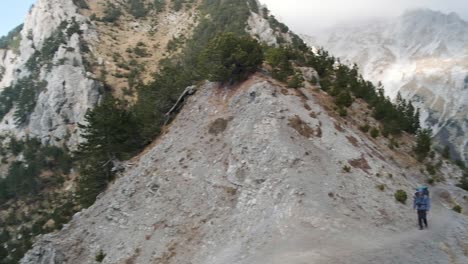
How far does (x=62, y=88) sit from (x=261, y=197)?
94683 mm

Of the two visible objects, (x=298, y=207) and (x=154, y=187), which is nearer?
(x=298, y=207)

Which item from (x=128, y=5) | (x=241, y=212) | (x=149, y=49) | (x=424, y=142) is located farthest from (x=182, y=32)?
(x=241, y=212)

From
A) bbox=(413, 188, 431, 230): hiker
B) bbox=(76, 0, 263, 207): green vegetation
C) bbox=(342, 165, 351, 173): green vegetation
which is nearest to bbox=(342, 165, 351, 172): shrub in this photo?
bbox=(342, 165, 351, 173): green vegetation

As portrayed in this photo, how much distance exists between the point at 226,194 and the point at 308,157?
6.94 meters

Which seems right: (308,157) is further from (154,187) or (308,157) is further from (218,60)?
(218,60)

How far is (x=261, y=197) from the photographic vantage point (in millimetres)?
33656

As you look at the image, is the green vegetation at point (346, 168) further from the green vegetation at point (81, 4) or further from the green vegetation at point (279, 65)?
the green vegetation at point (81, 4)

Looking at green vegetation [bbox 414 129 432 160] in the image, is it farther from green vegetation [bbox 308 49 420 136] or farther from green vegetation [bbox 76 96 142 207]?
green vegetation [bbox 76 96 142 207]

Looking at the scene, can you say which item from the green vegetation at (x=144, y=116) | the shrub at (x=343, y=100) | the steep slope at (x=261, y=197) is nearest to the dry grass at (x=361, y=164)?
the steep slope at (x=261, y=197)

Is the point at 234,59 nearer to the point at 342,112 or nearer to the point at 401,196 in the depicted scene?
the point at 342,112

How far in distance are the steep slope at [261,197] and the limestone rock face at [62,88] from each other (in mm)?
68902

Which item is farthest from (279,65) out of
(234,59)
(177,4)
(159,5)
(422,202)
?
(159,5)

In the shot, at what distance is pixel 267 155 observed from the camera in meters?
37.1

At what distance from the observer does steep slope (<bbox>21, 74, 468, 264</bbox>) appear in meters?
28.4
